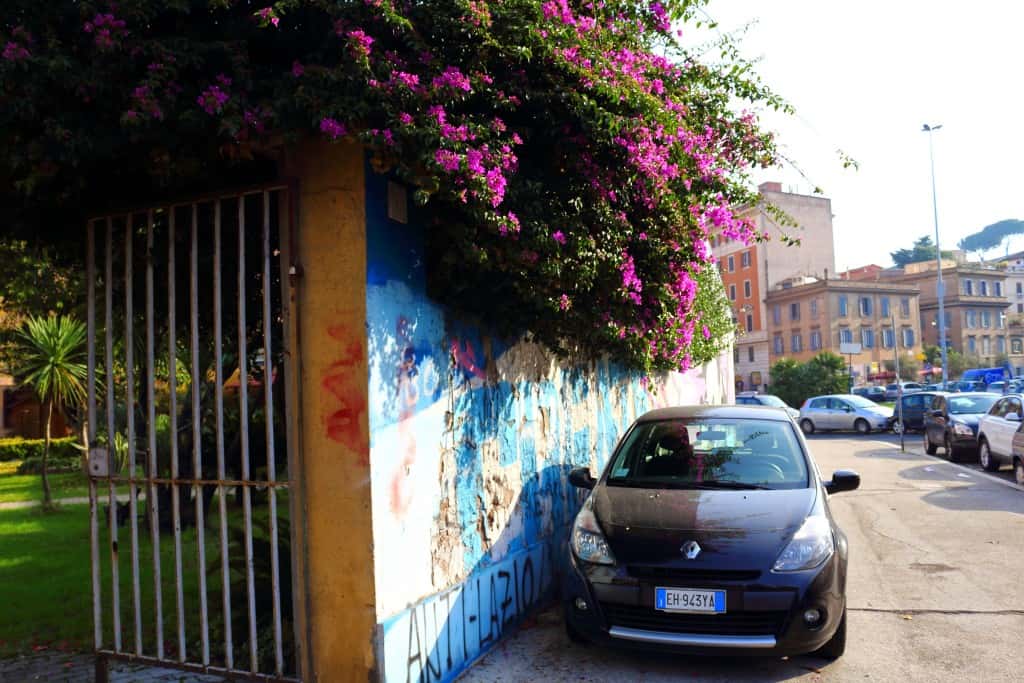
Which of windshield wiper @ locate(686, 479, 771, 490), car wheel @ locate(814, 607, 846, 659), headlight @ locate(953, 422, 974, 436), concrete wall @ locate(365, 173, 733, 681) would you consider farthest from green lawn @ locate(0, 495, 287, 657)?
headlight @ locate(953, 422, 974, 436)

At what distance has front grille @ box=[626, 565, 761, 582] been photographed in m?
4.64

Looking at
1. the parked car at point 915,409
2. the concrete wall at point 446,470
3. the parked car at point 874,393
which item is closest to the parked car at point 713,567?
the concrete wall at point 446,470

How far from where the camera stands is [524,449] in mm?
6305

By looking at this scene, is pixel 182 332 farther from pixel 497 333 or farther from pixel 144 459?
pixel 497 333

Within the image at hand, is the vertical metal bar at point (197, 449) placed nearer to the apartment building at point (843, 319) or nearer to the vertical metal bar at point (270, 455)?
the vertical metal bar at point (270, 455)

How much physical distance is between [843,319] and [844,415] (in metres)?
40.1

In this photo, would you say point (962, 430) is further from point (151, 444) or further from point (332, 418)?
point (151, 444)

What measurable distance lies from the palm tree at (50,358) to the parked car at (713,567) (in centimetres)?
1144

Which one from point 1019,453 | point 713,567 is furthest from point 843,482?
point 1019,453

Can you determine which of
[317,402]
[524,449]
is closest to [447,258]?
[317,402]

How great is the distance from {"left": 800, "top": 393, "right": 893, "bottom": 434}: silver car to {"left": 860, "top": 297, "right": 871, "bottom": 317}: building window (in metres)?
41.2

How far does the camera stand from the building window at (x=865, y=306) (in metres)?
69.1

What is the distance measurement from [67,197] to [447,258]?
2.20m

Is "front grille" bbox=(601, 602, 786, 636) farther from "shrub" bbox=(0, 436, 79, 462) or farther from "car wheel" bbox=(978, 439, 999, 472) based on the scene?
"shrub" bbox=(0, 436, 79, 462)
